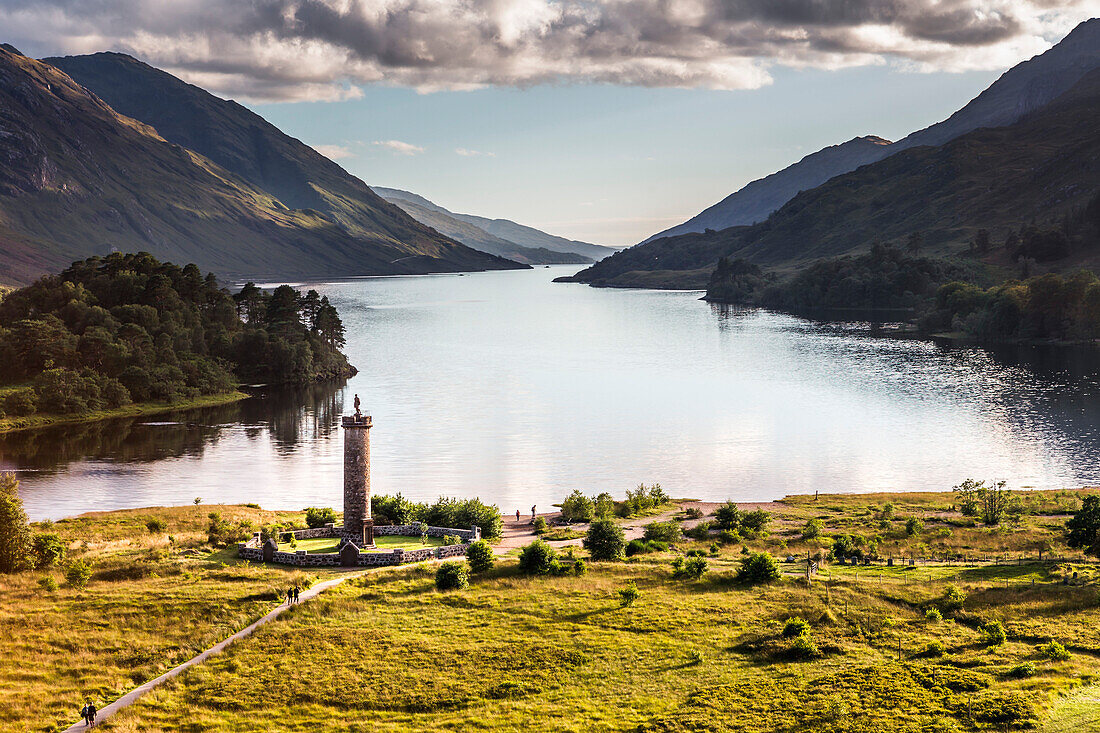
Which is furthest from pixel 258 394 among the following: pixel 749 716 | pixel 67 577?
pixel 749 716

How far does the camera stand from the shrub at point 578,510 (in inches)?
3334

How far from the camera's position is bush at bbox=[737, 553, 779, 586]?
2389 inches

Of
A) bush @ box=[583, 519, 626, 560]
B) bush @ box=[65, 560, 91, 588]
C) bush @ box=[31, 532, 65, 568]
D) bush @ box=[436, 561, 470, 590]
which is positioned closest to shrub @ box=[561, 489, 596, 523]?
bush @ box=[583, 519, 626, 560]

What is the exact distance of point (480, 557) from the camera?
6262 centimetres

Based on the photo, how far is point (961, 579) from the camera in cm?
5997

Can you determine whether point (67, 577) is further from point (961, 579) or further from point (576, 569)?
point (961, 579)

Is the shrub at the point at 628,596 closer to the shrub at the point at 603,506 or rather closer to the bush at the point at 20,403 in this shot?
the shrub at the point at 603,506

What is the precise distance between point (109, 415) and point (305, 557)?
309 feet

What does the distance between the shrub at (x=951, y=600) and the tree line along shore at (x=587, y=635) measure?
148mm

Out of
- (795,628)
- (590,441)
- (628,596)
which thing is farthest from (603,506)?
(590,441)

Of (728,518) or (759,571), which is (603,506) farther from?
(759,571)

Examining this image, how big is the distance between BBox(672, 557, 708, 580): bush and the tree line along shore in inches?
6.0

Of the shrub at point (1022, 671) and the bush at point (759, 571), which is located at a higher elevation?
the bush at point (759, 571)

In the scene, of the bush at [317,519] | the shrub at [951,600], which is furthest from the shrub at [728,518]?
the bush at [317,519]
